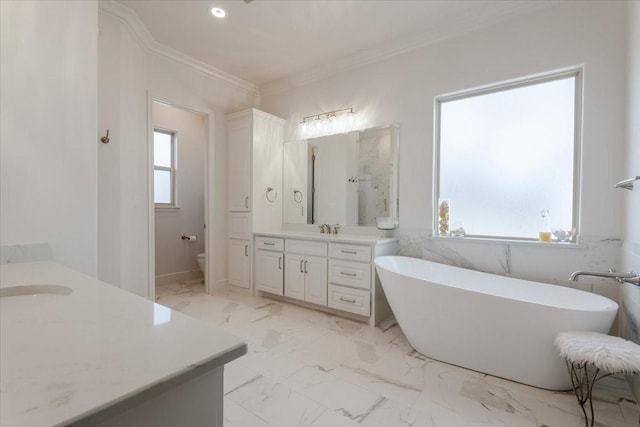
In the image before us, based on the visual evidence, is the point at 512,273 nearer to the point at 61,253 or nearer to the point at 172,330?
the point at 172,330

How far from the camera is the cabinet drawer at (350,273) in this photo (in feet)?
9.22

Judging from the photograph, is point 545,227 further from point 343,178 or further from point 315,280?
point 315,280

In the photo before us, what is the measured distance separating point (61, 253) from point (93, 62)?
3.43 feet

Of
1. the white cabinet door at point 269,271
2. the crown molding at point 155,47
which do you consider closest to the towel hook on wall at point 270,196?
the white cabinet door at point 269,271

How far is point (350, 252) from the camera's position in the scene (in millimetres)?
2904

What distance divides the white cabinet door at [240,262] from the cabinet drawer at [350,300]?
1246 mm

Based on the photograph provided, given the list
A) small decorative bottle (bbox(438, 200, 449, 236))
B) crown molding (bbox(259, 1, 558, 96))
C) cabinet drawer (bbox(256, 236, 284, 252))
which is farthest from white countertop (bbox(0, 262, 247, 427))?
crown molding (bbox(259, 1, 558, 96))

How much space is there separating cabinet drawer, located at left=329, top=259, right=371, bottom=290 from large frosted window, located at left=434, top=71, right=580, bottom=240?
34.4 inches

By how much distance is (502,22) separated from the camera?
254 centimetres

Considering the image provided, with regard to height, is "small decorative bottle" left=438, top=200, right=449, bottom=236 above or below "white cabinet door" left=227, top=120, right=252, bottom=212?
below

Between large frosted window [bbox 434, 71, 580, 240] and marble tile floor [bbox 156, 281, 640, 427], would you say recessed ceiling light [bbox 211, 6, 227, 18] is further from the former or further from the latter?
marble tile floor [bbox 156, 281, 640, 427]

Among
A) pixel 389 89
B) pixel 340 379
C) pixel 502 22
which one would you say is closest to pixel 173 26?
pixel 389 89

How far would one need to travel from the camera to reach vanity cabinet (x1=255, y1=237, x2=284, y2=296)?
343cm

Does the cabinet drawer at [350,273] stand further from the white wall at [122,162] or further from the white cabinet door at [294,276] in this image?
the white wall at [122,162]
